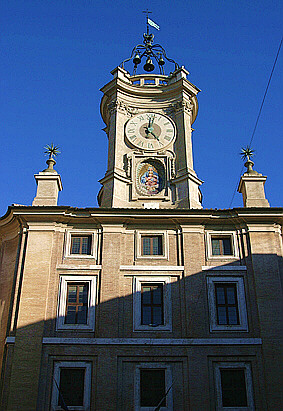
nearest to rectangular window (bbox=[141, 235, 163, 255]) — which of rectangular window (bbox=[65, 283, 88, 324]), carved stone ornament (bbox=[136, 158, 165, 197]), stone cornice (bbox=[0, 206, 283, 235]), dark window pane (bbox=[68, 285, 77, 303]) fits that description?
stone cornice (bbox=[0, 206, 283, 235])

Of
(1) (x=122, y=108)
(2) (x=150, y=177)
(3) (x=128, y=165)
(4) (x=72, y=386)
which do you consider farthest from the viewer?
(1) (x=122, y=108)

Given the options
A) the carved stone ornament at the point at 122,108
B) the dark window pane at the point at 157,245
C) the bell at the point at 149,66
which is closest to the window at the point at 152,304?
the dark window pane at the point at 157,245

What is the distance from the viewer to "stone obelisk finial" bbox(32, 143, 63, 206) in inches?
993

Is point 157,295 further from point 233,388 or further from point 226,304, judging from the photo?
point 233,388

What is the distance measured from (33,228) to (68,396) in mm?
7953

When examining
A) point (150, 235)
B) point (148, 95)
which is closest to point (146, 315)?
point (150, 235)

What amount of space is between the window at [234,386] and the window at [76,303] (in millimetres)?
5970

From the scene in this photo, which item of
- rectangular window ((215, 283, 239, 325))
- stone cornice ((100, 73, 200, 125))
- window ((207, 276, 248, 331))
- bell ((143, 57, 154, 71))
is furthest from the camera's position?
bell ((143, 57, 154, 71))

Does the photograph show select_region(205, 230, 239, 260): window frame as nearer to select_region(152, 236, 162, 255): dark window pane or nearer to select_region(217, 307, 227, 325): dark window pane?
select_region(152, 236, 162, 255): dark window pane

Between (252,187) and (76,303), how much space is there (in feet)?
36.0

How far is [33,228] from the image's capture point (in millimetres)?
24047

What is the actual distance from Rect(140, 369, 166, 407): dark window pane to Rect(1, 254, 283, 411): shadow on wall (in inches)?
9.2

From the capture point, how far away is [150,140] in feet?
96.7

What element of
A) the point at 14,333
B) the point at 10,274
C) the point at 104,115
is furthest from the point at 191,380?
the point at 104,115
